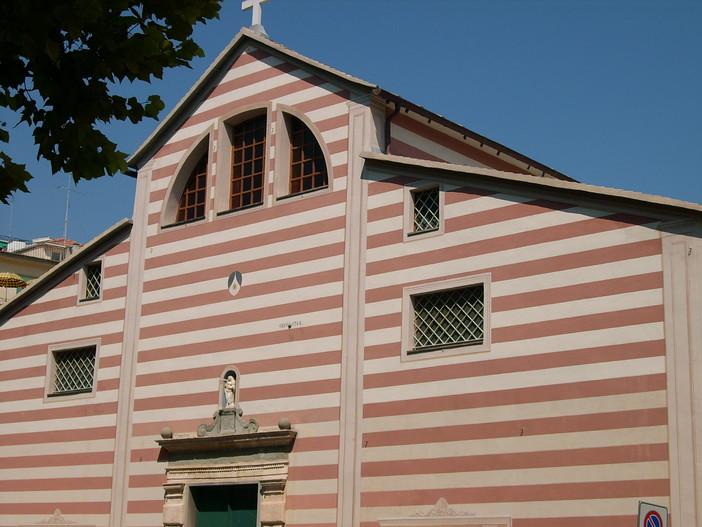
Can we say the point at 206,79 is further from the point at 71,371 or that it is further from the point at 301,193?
the point at 71,371

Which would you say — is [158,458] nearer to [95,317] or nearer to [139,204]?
[95,317]

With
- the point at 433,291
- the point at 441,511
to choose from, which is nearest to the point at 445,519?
the point at 441,511

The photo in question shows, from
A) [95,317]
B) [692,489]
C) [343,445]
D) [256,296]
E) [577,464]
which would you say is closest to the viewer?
[692,489]

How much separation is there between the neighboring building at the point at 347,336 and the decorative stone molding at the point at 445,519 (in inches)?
1.5

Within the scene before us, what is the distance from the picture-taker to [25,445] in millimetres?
25984

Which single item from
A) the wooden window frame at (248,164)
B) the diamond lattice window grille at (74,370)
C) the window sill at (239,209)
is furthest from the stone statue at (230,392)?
the diamond lattice window grille at (74,370)

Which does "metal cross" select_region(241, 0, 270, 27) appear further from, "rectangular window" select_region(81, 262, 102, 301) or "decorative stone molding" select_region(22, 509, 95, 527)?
"decorative stone molding" select_region(22, 509, 95, 527)

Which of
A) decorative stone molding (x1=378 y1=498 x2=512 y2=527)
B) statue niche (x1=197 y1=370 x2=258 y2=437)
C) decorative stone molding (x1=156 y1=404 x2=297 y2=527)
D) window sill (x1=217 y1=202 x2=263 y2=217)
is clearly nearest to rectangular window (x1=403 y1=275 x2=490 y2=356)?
decorative stone molding (x1=378 y1=498 x2=512 y2=527)

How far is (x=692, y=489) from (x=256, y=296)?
9636 millimetres

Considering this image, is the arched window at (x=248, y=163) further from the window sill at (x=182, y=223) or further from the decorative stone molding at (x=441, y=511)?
the decorative stone molding at (x=441, y=511)

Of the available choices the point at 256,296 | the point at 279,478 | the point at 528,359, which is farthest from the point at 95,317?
the point at 528,359

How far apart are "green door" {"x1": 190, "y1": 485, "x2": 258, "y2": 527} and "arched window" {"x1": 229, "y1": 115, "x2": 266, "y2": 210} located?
577cm

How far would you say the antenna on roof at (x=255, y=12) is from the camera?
25.6 metres

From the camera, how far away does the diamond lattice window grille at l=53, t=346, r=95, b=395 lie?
25703 millimetres
